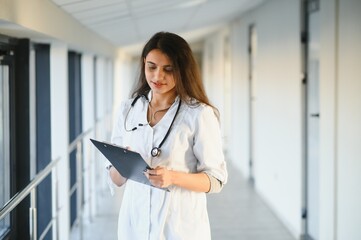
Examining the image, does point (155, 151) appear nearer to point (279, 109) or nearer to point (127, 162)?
point (127, 162)

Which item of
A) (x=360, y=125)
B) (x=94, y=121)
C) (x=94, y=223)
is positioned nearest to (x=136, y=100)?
(x=360, y=125)

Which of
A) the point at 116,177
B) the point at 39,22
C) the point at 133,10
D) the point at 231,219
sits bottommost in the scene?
the point at 231,219

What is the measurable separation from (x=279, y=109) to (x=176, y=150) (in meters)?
3.24

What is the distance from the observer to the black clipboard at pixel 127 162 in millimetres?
1372

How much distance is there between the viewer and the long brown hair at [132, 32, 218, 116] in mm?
1477

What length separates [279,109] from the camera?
4590 millimetres

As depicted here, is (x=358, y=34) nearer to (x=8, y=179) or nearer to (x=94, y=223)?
(x=8, y=179)

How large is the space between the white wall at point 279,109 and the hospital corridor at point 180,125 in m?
0.01

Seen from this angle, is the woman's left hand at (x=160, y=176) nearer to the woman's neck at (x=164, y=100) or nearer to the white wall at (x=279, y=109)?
the woman's neck at (x=164, y=100)

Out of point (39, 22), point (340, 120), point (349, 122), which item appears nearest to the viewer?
point (39, 22)

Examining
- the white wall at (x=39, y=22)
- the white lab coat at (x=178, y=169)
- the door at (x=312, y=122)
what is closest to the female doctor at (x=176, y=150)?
the white lab coat at (x=178, y=169)

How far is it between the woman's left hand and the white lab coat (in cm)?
9

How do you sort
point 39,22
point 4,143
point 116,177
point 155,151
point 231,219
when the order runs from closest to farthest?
point 155,151, point 116,177, point 39,22, point 4,143, point 231,219

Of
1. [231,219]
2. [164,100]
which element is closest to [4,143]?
[164,100]
